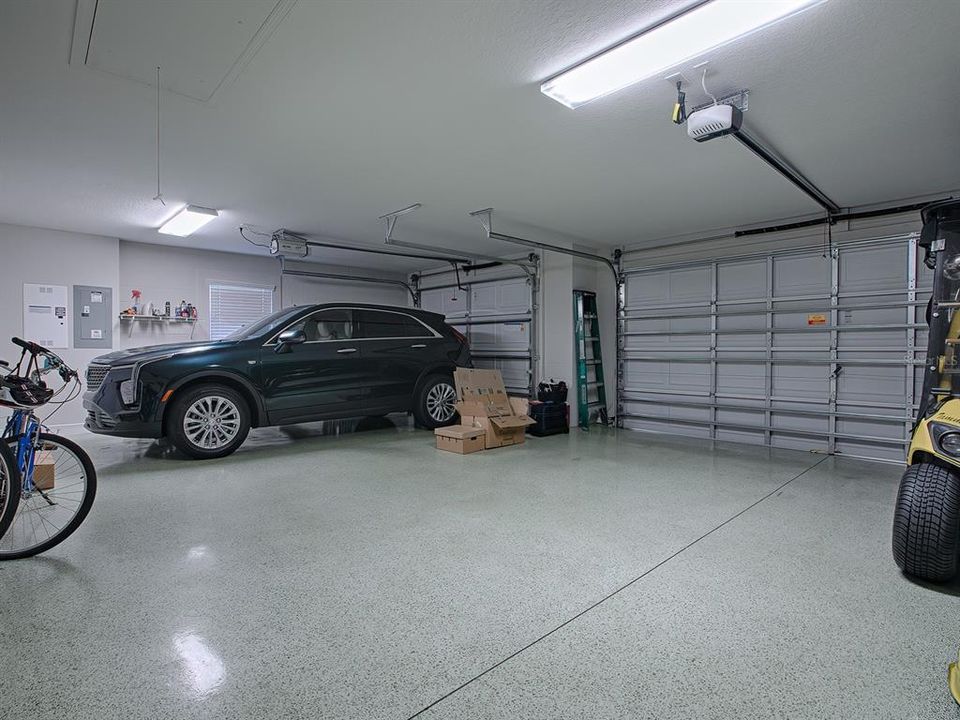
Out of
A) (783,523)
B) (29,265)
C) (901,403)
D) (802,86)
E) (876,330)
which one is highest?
(802,86)

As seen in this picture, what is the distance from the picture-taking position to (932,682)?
157 cm

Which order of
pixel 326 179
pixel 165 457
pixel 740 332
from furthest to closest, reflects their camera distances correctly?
pixel 740 332 < pixel 165 457 < pixel 326 179

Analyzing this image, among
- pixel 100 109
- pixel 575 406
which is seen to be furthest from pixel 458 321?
pixel 100 109

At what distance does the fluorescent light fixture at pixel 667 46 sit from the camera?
205 centimetres

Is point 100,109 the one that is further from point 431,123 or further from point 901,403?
point 901,403

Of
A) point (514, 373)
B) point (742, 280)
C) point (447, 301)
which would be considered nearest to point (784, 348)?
point (742, 280)

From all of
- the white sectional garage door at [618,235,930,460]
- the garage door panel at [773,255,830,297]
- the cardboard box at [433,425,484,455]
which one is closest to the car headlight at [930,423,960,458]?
the white sectional garage door at [618,235,930,460]

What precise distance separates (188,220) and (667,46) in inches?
206

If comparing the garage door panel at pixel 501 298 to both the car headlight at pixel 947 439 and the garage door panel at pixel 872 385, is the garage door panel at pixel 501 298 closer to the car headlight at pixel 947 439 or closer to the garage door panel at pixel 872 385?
the garage door panel at pixel 872 385

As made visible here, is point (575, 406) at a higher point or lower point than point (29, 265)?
lower

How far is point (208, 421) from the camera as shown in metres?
4.68

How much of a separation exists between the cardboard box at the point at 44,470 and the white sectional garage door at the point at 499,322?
5402 millimetres

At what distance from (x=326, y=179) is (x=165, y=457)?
305 cm

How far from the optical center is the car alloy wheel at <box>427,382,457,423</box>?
6320 mm
